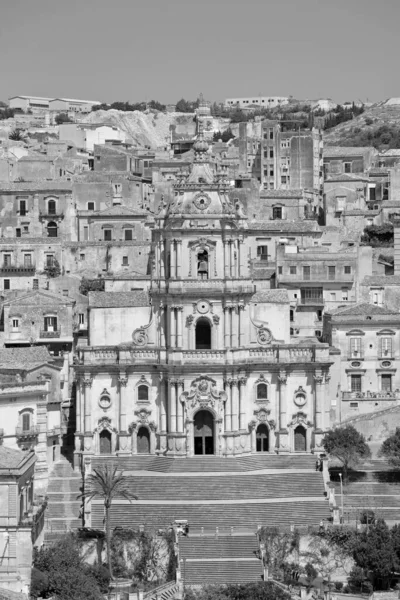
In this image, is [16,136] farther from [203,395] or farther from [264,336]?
[203,395]

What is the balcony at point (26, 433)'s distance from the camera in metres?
91.9

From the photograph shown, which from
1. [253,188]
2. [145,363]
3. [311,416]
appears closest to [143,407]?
[145,363]

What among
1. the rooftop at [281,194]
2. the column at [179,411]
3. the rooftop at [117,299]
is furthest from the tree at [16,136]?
the column at [179,411]

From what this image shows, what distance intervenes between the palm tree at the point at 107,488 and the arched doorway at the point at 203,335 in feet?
25.7

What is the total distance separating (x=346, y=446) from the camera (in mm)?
94562

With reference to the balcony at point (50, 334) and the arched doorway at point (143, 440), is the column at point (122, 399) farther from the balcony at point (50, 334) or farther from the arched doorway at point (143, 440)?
the balcony at point (50, 334)

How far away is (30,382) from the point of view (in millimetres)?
92750

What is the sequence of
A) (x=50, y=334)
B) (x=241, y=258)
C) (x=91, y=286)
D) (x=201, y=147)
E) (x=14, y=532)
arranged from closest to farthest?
(x=14, y=532)
(x=241, y=258)
(x=201, y=147)
(x=50, y=334)
(x=91, y=286)

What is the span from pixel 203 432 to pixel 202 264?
7.86 metres

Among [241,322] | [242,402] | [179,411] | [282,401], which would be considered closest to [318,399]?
[282,401]

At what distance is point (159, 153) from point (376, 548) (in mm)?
77503

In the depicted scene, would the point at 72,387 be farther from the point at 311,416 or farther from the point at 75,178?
the point at 75,178

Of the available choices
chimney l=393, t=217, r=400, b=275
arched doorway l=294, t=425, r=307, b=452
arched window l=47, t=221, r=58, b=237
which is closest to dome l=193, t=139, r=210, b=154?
arched doorway l=294, t=425, r=307, b=452

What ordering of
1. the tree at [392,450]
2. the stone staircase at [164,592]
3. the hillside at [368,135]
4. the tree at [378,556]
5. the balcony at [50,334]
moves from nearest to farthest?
the stone staircase at [164,592] → the tree at [378,556] → the tree at [392,450] → the balcony at [50,334] → the hillside at [368,135]
